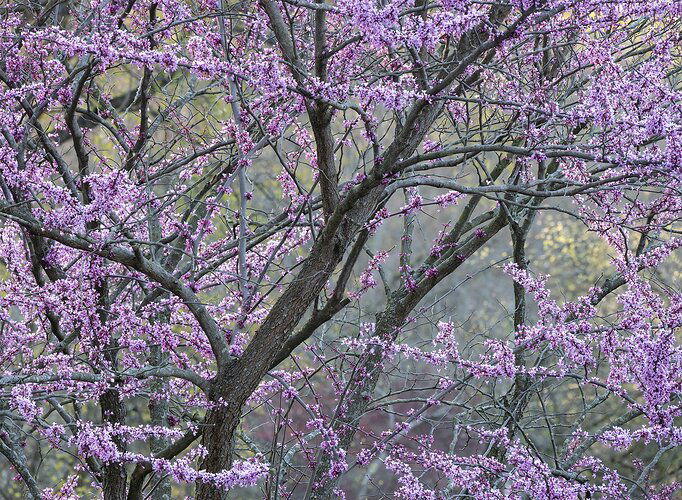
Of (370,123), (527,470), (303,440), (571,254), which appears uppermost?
(571,254)

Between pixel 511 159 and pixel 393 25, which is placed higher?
pixel 511 159

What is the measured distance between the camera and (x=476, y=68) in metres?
5.77

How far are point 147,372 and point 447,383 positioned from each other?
2.28 meters

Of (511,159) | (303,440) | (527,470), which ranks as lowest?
(527,470)

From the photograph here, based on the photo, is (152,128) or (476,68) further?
(152,128)

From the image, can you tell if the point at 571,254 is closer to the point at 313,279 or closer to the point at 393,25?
the point at 313,279

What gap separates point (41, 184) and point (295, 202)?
2338 mm

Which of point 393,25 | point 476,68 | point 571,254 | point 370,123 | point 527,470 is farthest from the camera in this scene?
point 571,254

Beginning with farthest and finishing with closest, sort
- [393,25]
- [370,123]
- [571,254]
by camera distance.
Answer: [571,254], [370,123], [393,25]

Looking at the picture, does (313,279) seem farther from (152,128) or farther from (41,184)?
(152,128)

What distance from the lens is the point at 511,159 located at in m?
6.72

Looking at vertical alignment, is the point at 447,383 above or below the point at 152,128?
below

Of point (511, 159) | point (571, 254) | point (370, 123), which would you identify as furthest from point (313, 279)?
point (571, 254)

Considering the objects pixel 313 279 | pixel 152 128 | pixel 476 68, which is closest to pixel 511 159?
pixel 476 68
